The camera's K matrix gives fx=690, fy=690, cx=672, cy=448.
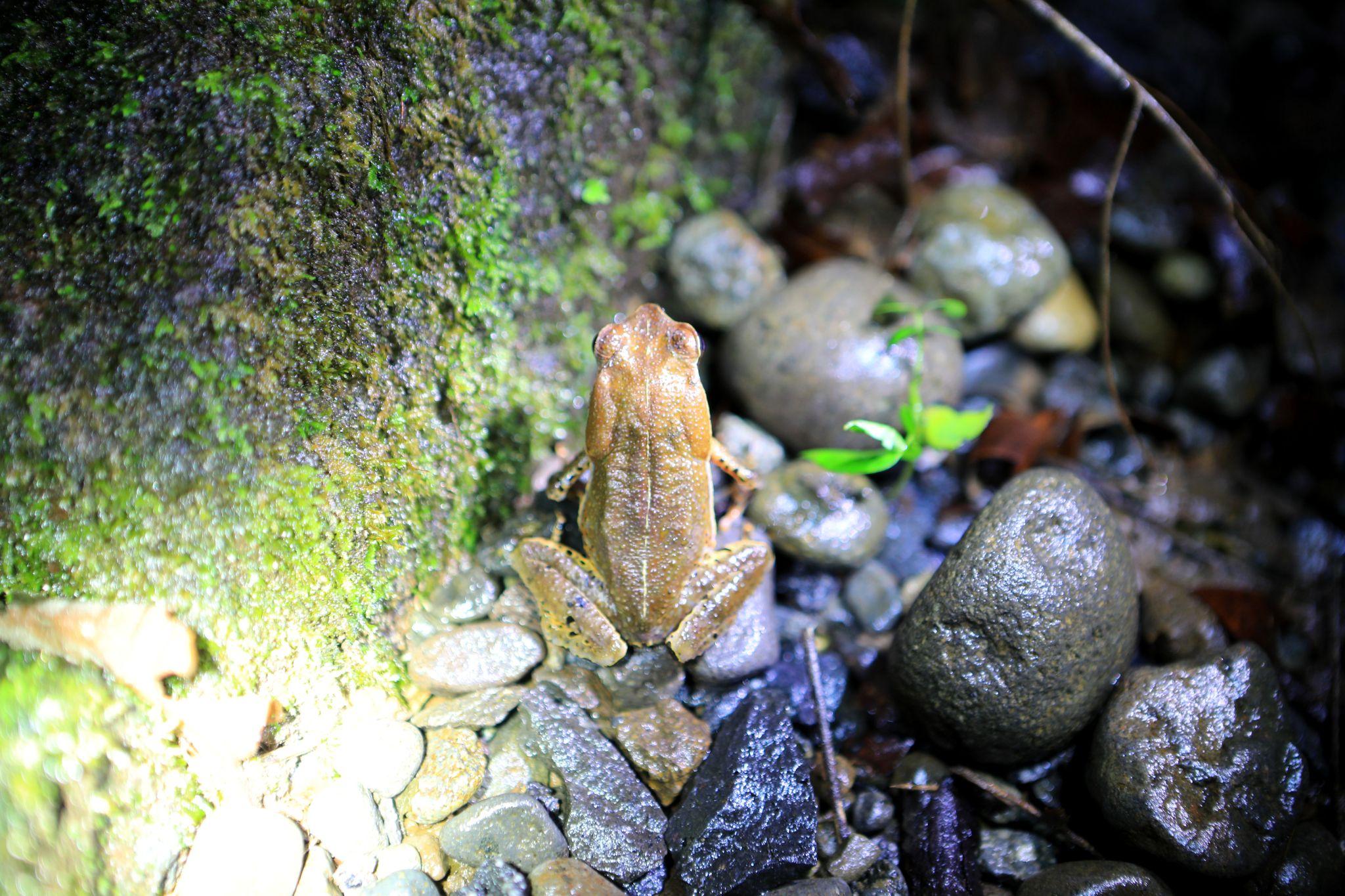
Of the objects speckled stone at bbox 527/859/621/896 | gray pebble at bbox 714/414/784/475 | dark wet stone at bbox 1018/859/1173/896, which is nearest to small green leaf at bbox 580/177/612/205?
gray pebble at bbox 714/414/784/475

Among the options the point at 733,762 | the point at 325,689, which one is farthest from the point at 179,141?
the point at 733,762

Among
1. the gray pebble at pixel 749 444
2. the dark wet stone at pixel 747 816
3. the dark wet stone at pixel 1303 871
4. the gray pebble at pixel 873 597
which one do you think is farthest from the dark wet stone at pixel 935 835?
the gray pebble at pixel 749 444

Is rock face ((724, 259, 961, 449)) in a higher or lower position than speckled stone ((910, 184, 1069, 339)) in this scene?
lower

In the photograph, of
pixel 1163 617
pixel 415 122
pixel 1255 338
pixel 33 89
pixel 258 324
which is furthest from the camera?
pixel 1255 338

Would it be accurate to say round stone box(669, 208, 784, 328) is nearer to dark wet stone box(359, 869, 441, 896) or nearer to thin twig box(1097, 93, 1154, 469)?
thin twig box(1097, 93, 1154, 469)

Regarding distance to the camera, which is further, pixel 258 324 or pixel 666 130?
pixel 666 130

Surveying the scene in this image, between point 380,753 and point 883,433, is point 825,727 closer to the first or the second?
point 883,433

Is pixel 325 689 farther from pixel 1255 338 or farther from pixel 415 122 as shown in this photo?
pixel 1255 338

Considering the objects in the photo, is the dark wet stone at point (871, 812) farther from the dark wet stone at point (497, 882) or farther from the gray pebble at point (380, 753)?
the gray pebble at point (380, 753)
